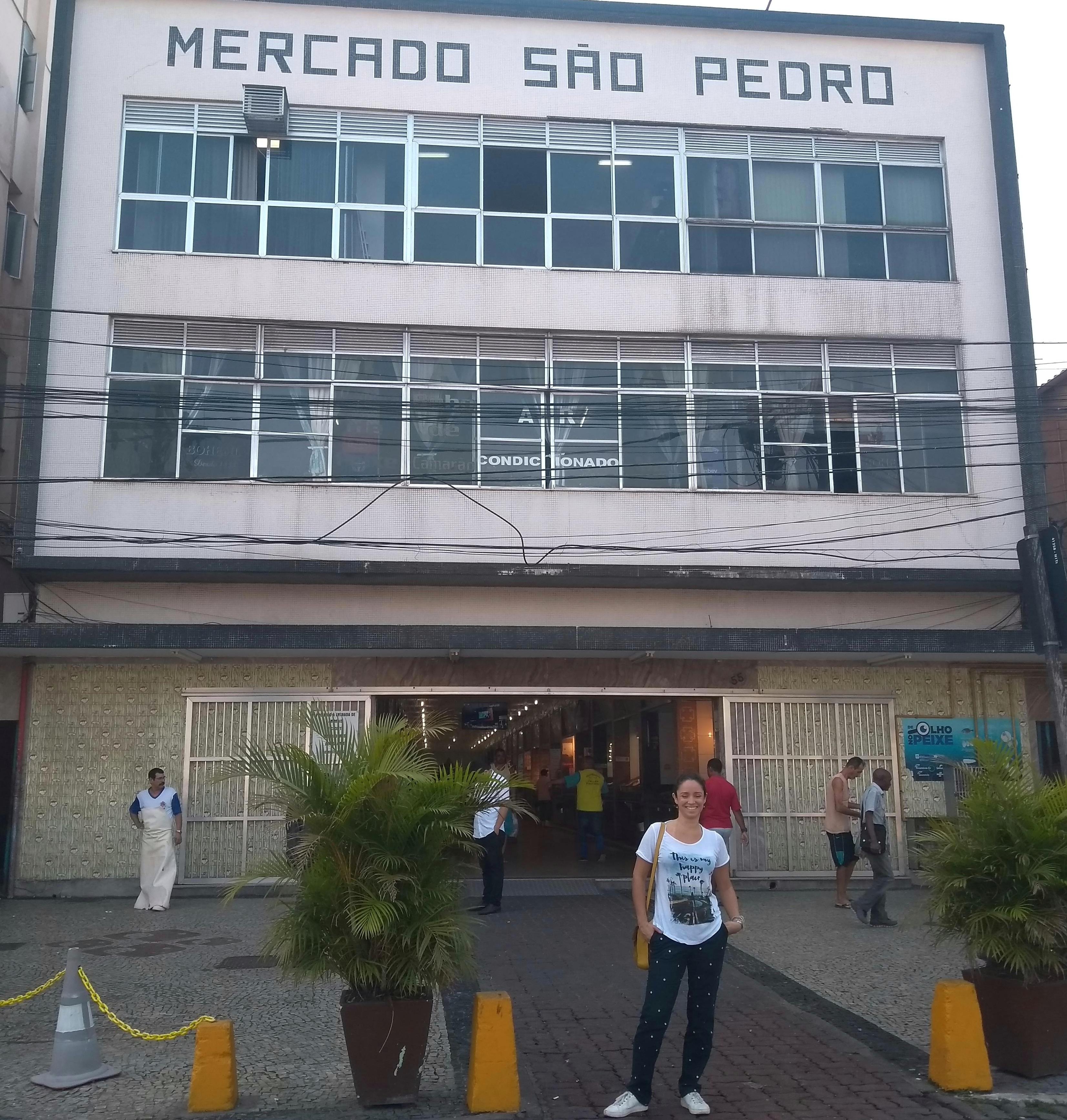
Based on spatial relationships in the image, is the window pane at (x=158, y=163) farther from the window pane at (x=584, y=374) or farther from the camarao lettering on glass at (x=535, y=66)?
the window pane at (x=584, y=374)

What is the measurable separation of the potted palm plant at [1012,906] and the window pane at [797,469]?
30.9ft

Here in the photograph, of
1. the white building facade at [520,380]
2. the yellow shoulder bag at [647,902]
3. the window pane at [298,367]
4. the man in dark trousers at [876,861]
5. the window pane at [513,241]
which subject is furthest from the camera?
the window pane at [513,241]

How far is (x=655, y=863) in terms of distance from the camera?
6.08m

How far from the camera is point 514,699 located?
21.1m

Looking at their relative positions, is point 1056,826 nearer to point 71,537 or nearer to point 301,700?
point 301,700

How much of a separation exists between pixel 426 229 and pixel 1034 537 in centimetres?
913

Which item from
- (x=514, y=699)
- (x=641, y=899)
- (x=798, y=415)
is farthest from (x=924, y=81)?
(x=641, y=899)

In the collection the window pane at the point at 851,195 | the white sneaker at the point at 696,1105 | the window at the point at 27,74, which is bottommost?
the white sneaker at the point at 696,1105

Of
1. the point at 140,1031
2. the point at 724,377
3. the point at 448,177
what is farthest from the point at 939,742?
the point at 140,1031

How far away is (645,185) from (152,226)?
705 cm

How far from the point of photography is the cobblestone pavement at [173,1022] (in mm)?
6371

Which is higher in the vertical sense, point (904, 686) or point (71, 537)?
point (71, 537)

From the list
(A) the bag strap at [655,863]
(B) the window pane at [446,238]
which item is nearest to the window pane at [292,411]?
(B) the window pane at [446,238]

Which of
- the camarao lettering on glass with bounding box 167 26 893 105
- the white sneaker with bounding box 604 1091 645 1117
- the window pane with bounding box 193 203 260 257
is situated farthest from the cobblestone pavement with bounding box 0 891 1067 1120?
the camarao lettering on glass with bounding box 167 26 893 105
